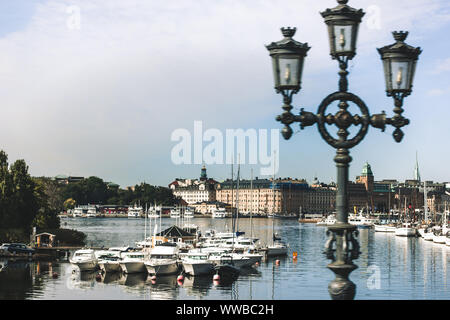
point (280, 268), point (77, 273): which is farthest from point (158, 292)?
point (280, 268)

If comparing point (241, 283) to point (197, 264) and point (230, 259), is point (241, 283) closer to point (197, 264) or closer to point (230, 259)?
point (197, 264)

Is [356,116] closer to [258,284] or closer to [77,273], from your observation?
[258,284]

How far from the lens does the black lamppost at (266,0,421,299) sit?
348 inches

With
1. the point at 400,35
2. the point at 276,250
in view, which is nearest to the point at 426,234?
the point at 276,250

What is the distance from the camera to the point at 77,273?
55.0 meters

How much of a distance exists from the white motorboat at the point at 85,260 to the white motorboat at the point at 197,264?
26.6 feet

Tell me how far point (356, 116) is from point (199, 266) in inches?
1738

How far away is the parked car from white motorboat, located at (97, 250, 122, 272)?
11.5m

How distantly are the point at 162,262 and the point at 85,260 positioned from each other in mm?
7099

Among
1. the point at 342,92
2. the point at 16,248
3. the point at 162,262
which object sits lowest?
the point at 162,262

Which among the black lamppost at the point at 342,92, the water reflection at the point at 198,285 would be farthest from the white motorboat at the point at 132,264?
the black lamppost at the point at 342,92

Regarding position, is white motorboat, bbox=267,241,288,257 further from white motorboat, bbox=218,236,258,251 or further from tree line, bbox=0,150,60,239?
tree line, bbox=0,150,60,239

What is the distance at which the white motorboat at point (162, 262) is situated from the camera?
52.5m

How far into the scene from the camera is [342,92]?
9.09 meters
